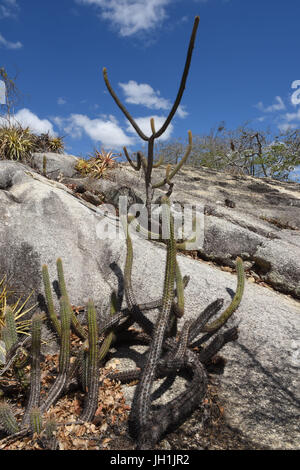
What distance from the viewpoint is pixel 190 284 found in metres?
3.79

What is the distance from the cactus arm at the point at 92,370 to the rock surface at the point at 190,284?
68 centimetres

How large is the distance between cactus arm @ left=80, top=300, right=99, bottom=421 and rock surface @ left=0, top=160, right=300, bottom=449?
0.68 metres

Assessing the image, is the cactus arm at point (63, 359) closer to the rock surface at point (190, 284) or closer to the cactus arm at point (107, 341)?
the cactus arm at point (107, 341)

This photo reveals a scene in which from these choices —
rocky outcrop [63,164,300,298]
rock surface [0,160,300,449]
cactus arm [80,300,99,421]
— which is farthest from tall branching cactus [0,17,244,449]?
rocky outcrop [63,164,300,298]

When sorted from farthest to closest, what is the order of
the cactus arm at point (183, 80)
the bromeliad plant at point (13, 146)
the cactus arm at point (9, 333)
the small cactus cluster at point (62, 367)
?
the bromeliad plant at point (13, 146)
the cactus arm at point (9, 333)
the small cactus cluster at point (62, 367)
the cactus arm at point (183, 80)

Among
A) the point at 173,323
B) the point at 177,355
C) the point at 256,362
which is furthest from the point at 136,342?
the point at 256,362

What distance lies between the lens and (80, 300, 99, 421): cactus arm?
2463 millimetres

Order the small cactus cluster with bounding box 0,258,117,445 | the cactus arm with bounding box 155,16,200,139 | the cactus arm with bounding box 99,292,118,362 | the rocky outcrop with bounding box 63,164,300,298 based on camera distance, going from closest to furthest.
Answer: the cactus arm with bounding box 155,16,200,139 → the small cactus cluster with bounding box 0,258,117,445 → the cactus arm with bounding box 99,292,118,362 → the rocky outcrop with bounding box 63,164,300,298

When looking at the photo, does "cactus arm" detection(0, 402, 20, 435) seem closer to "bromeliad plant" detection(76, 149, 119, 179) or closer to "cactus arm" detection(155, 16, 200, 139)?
"cactus arm" detection(155, 16, 200, 139)

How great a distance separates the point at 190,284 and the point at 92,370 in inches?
66.2

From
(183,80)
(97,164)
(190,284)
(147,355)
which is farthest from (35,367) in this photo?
(97,164)

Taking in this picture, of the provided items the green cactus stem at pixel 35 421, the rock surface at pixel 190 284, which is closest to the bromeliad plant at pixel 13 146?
the rock surface at pixel 190 284

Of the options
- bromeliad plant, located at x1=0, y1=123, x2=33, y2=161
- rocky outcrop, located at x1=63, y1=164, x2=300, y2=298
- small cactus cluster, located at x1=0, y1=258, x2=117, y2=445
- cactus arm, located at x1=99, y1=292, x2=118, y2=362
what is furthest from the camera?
bromeliad plant, located at x1=0, y1=123, x2=33, y2=161

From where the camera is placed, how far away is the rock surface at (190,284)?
2.53 m
